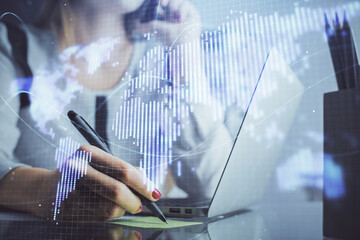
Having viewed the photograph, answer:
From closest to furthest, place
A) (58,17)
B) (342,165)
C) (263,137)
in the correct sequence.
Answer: (342,165) → (263,137) → (58,17)

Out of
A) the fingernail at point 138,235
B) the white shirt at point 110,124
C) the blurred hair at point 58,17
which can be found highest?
the blurred hair at point 58,17

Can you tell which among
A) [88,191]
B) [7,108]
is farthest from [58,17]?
[88,191]

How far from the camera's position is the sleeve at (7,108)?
696 millimetres

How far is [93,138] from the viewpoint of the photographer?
1.96 ft

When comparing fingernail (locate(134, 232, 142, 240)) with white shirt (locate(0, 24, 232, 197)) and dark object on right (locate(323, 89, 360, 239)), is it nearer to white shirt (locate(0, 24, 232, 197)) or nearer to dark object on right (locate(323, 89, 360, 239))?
white shirt (locate(0, 24, 232, 197))

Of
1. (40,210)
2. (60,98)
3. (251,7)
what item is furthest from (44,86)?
(251,7)

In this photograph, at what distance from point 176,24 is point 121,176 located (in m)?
0.38

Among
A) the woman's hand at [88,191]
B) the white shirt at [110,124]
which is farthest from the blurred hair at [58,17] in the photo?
the woman's hand at [88,191]

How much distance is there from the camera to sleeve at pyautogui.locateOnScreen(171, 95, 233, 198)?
0.60 metres

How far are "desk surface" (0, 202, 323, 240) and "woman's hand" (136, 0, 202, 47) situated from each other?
0.41 metres

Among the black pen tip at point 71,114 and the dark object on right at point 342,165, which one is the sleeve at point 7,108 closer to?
the black pen tip at point 71,114

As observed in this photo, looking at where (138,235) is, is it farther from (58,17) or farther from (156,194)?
(58,17)

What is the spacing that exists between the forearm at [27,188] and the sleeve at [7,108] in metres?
0.03

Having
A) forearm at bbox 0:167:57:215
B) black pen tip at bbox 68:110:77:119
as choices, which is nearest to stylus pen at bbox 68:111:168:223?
black pen tip at bbox 68:110:77:119
